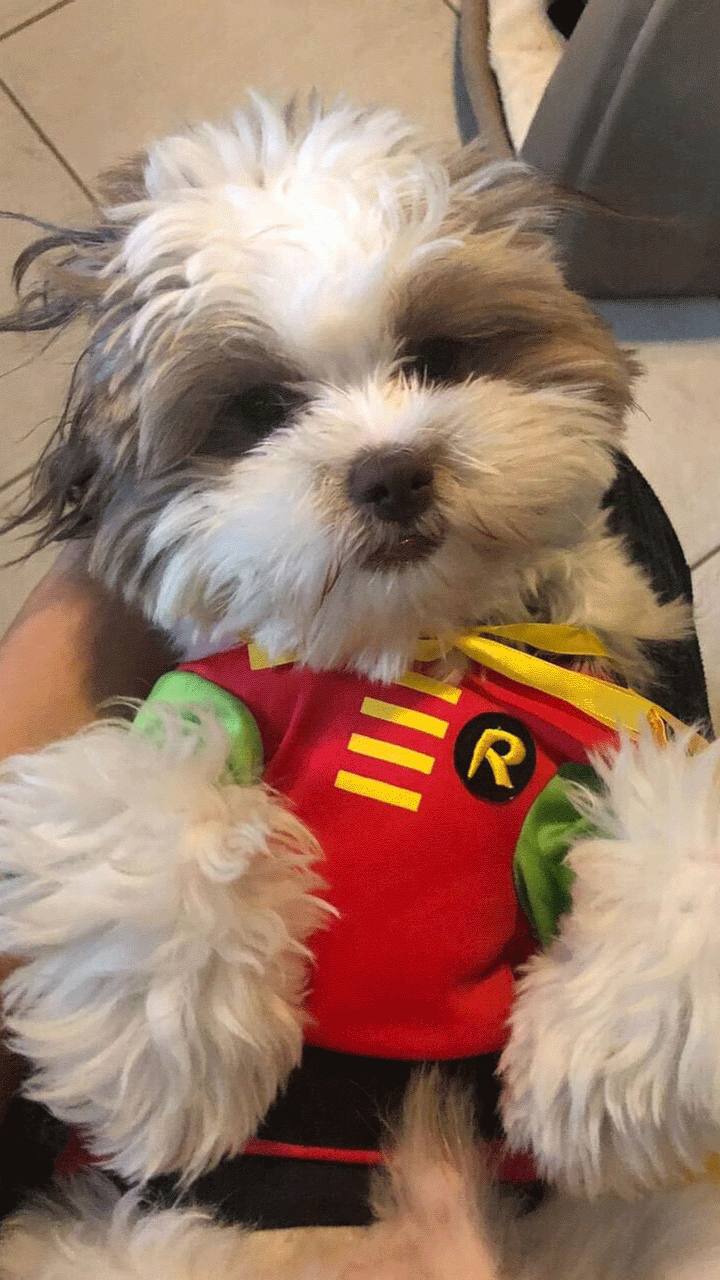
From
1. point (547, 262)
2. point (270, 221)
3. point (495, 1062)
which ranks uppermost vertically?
point (270, 221)

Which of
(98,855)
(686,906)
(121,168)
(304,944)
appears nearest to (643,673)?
(686,906)

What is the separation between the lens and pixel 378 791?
0.80 metres

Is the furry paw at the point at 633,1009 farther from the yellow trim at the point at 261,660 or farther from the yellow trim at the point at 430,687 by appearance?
the yellow trim at the point at 261,660

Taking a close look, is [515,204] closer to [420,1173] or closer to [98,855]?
[98,855]

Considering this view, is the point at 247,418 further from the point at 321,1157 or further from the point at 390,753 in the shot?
the point at 321,1157

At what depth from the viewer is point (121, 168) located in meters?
0.88

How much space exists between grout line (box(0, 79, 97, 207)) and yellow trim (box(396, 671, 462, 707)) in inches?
44.3

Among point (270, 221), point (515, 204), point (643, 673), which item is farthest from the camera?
point (643, 673)

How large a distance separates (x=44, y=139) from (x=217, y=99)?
27 cm

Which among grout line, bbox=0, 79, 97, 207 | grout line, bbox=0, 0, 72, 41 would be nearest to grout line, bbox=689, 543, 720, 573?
grout line, bbox=0, 79, 97, 207

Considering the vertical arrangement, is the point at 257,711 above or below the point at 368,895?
above

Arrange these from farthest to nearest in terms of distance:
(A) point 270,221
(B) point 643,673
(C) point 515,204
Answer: (B) point 643,673, (C) point 515,204, (A) point 270,221

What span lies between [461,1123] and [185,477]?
51cm

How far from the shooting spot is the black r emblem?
0.80 meters
